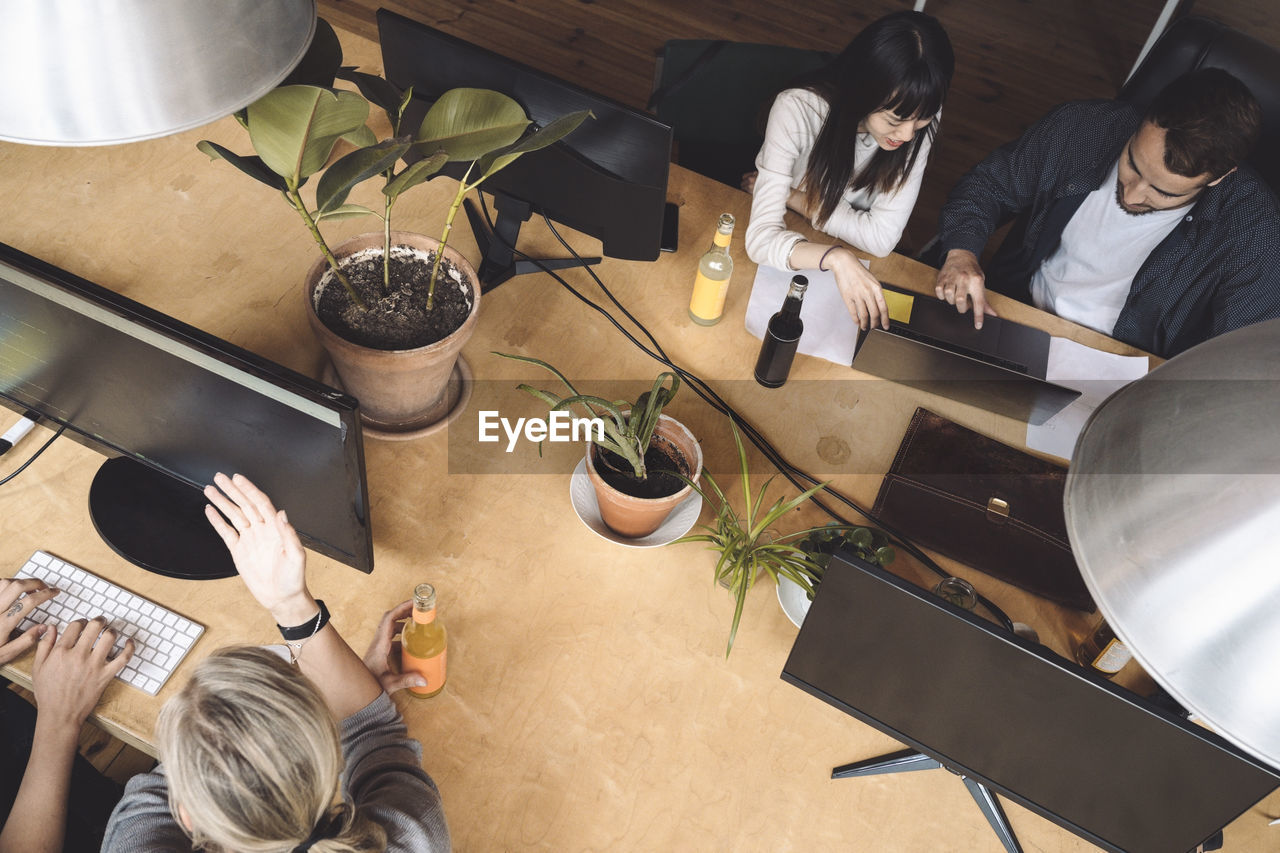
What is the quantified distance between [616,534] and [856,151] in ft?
3.29

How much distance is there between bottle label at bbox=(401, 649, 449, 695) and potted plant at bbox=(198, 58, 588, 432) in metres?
0.40

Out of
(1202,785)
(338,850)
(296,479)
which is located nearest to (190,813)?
(338,850)

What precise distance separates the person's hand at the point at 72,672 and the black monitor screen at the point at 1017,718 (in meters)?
0.90

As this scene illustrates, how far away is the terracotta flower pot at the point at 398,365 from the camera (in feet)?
4.14

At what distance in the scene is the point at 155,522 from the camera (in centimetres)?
133

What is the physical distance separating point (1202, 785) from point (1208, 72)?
4.48 ft

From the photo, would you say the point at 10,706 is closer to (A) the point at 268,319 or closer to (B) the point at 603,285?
(A) the point at 268,319

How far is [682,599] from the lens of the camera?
1.36m

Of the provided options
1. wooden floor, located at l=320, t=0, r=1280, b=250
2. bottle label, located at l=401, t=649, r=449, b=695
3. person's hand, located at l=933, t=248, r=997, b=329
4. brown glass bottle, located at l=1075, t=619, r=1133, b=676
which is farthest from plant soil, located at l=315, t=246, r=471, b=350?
wooden floor, located at l=320, t=0, r=1280, b=250

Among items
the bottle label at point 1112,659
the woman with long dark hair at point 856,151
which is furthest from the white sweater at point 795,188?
the bottle label at point 1112,659

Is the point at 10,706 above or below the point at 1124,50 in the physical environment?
below

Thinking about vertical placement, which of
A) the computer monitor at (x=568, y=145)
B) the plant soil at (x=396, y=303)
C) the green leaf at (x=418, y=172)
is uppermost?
the green leaf at (x=418, y=172)

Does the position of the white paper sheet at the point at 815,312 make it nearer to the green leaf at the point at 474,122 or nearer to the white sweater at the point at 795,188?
the white sweater at the point at 795,188

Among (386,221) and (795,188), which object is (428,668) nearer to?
(386,221)
